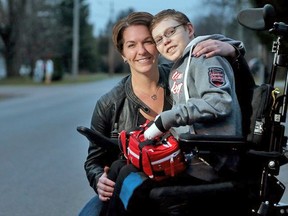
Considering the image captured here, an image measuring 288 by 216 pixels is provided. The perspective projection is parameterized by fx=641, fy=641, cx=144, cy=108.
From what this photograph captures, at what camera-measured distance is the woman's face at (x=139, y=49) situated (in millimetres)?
3135

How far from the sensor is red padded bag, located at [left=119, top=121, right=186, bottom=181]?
249 cm

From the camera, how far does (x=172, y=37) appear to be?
285 centimetres

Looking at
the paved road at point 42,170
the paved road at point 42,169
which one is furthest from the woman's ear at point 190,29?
the paved road at point 42,169

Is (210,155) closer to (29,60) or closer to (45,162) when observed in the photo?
(45,162)

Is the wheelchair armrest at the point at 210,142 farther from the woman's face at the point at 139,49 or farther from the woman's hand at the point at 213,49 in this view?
the woman's face at the point at 139,49

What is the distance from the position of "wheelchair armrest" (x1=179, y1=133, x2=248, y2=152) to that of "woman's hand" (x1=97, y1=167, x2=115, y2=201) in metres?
0.53

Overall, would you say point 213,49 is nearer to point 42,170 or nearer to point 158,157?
point 158,157

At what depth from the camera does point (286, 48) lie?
2.60 metres

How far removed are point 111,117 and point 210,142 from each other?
0.92 meters

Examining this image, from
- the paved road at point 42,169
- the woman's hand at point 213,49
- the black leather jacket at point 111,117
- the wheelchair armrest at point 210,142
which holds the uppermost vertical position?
the woman's hand at point 213,49

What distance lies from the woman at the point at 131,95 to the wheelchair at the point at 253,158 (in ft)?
2.09

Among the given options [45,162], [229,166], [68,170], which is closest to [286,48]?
[229,166]

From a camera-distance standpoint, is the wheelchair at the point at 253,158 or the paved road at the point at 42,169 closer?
the wheelchair at the point at 253,158

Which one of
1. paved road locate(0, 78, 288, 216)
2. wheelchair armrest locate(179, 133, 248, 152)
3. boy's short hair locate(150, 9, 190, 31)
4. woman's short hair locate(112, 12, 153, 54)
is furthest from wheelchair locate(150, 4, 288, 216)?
paved road locate(0, 78, 288, 216)
